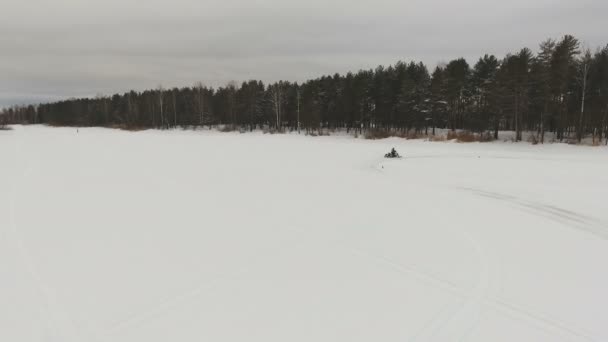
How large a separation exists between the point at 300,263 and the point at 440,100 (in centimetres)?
4610

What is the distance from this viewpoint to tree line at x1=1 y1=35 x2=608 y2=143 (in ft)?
110

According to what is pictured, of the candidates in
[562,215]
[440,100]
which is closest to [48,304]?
[562,215]

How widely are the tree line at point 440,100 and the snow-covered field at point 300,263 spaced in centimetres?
2795

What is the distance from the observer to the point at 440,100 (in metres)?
45.9

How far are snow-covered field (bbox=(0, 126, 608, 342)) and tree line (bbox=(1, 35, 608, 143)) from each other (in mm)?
27951

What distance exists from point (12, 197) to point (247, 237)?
319 inches

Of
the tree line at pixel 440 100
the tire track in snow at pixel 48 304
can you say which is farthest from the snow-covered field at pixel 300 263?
the tree line at pixel 440 100

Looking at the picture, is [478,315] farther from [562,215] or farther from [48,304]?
[562,215]

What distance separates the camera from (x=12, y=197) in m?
9.77

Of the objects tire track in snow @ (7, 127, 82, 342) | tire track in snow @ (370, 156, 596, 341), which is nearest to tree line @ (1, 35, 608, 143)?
tire track in snow @ (370, 156, 596, 341)

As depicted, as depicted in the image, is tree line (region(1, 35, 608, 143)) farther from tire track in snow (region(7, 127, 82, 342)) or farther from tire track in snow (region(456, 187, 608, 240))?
tire track in snow (region(7, 127, 82, 342))

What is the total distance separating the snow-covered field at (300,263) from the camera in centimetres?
386

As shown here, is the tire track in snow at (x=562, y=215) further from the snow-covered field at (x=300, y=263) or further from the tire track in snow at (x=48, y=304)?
the tire track in snow at (x=48, y=304)

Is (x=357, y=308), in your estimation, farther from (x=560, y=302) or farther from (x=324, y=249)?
(x=560, y=302)
